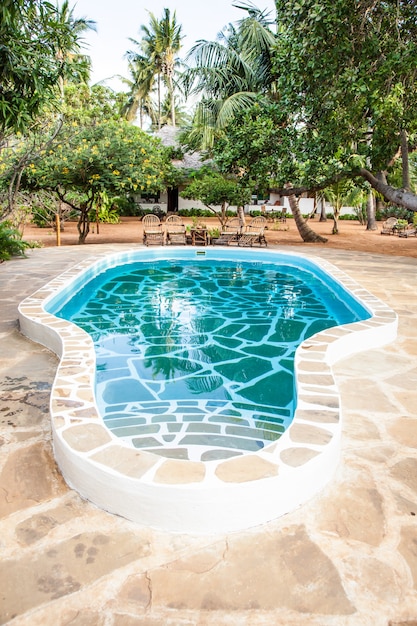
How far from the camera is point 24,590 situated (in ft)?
6.17

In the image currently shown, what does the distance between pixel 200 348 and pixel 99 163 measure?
874 centimetres

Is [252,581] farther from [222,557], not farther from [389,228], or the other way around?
[389,228]

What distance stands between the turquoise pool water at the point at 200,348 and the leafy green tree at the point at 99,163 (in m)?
3.73

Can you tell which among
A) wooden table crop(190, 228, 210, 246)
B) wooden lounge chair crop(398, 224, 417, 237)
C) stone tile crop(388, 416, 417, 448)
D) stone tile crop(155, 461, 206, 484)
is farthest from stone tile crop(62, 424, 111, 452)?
wooden lounge chair crop(398, 224, 417, 237)

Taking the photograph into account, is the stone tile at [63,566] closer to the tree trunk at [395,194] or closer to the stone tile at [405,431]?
the stone tile at [405,431]

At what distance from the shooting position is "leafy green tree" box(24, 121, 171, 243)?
12352 millimetres

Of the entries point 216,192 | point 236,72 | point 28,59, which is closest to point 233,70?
point 236,72

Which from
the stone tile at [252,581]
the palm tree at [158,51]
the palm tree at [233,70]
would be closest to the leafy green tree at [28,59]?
the stone tile at [252,581]

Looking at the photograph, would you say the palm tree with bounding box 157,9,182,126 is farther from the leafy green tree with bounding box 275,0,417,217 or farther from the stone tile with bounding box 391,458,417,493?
the stone tile with bounding box 391,458,417,493

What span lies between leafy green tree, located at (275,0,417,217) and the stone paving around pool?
7.36 m

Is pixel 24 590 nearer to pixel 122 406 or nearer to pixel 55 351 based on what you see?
pixel 122 406

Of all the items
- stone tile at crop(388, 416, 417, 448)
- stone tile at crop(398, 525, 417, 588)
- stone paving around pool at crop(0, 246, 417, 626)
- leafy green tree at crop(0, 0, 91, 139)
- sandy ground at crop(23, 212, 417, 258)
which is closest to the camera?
stone paving around pool at crop(0, 246, 417, 626)

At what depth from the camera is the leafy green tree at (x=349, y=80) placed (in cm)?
792

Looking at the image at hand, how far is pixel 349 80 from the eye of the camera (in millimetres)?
8234
